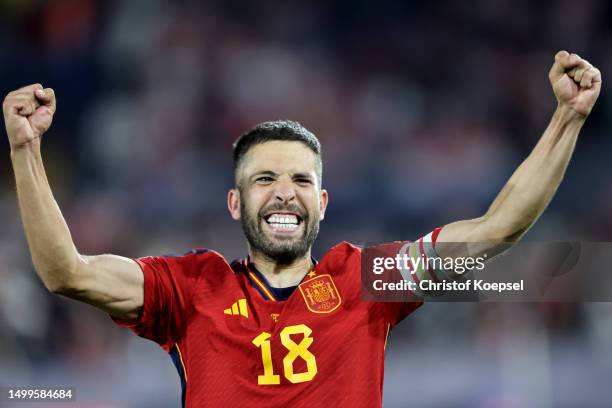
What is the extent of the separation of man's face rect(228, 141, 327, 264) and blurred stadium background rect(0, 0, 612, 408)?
2.62 meters

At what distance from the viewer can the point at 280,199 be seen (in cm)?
286

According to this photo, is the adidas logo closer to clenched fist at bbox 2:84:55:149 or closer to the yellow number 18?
the yellow number 18

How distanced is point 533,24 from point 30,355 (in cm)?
587

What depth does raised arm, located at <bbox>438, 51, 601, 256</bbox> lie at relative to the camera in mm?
2426

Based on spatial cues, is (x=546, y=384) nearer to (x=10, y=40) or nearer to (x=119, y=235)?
(x=119, y=235)

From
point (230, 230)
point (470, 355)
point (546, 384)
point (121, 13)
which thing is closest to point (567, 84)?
point (546, 384)

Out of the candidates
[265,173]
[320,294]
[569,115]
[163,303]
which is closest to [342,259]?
[320,294]

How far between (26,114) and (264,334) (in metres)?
1.05

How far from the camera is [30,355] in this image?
225 inches

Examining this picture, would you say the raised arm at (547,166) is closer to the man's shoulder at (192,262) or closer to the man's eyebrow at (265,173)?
the man's eyebrow at (265,173)

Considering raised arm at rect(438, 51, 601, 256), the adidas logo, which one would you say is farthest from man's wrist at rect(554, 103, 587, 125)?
the adidas logo

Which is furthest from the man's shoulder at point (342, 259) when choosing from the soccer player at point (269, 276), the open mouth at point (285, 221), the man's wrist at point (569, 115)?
the man's wrist at point (569, 115)

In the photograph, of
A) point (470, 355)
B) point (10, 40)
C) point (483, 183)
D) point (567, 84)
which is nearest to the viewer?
point (567, 84)

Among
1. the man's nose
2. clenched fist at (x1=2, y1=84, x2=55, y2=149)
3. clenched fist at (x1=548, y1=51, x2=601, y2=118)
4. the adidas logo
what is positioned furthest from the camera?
the man's nose
